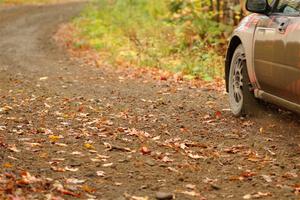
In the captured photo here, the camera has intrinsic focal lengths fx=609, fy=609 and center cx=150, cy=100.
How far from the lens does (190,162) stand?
5742 mm

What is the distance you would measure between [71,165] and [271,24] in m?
2.67

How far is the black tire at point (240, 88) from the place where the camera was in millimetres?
7535

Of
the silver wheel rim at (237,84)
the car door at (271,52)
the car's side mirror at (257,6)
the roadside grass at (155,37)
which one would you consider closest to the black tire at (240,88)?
the silver wheel rim at (237,84)

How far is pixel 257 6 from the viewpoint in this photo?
6.66m

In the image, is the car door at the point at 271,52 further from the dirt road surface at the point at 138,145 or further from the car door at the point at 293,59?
the dirt road surface at the point at 138,145

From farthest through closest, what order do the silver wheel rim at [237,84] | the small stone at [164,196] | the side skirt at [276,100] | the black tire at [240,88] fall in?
1. the silver wheel rim at [237,84]
2. the black tire at [240,88]
3. the side skirt at [276,100]
4. the small stone at [164,196]

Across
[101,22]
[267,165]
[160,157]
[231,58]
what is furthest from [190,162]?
[101,22]

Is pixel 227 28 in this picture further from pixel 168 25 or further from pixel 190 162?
pixel 190 162

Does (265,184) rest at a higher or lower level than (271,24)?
lower

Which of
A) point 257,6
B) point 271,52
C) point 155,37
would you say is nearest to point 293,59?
point 271,52

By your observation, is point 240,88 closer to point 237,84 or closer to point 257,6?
point 237,84

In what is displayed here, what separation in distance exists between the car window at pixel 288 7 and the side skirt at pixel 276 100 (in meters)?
0.92

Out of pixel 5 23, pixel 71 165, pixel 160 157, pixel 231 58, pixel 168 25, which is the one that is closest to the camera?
pixel 71 165

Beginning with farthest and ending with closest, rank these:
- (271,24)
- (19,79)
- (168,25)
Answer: (168,25)
(19,79)
(271,24)
